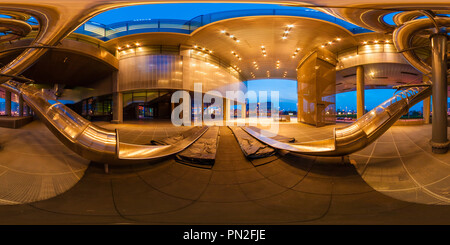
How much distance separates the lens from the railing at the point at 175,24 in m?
1.10

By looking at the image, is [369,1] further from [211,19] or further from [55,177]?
[55,177]

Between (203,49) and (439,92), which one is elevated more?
(203,49)

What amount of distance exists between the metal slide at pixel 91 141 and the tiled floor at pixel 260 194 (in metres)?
0.07

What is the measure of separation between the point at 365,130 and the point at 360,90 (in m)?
0.61

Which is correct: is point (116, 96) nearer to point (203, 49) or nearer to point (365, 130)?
point (203, 49)

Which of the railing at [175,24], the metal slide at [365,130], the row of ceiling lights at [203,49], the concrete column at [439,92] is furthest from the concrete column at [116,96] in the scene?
the concrete column at [439,92]

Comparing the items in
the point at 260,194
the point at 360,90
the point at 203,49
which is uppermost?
the point at 203,49

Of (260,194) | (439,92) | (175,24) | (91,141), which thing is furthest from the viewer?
(175,24)

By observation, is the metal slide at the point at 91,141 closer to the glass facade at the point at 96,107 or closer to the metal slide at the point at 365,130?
the glass facade at the point at 96,107

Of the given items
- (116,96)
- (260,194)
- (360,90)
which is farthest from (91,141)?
(360,90)

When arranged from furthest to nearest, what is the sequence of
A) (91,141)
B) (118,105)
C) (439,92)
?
(118,105) → (439,92) → (91,141)

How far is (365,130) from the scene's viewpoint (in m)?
0.94

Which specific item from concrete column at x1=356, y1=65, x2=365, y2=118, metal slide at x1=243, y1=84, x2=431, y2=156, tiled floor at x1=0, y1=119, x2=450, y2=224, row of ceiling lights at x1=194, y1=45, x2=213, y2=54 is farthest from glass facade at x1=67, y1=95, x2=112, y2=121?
concrete column at x1=356, y1=65, x2=365, y2=118

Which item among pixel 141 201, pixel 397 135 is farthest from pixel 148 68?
pixel 397 135
